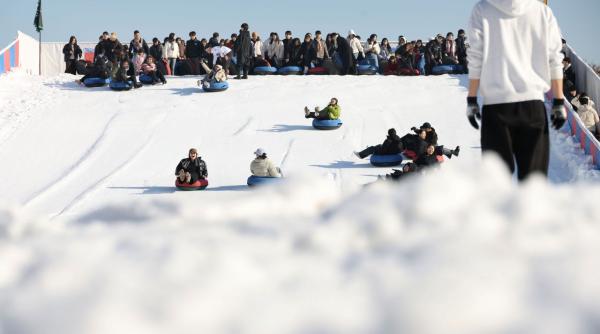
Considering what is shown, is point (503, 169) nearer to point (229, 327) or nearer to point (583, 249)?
point (583, 249)

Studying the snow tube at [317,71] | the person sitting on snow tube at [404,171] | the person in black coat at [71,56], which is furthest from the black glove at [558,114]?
the person in black coat at [71,56]

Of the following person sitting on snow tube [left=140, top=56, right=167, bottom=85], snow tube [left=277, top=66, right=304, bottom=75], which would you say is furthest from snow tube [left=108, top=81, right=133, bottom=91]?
snow tube [left=277, top=66, right=304, bottom=75]

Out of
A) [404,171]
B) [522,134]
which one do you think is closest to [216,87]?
[404,171]

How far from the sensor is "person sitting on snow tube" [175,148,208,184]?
39.3 feet

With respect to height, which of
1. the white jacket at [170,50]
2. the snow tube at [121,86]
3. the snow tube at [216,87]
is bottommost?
the snow tube at [121,86]

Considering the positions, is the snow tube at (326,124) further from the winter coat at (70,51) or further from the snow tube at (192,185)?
the winter coat at (70,51)

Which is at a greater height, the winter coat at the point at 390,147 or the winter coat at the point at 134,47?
the winter coat at the point at 134,47

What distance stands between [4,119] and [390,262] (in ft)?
60.4

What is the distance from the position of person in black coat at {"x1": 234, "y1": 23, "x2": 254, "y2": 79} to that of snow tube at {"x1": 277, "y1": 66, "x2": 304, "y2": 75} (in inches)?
45.8

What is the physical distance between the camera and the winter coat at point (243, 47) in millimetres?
20969

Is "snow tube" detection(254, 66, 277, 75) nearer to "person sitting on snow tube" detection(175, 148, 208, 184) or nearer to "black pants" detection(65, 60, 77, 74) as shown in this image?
"black pants" detection(65, 60, 77, 74)

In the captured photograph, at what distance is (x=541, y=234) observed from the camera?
2.35 ft

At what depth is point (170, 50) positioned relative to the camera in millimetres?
22750

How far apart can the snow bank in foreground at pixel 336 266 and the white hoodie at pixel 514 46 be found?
2399mm
